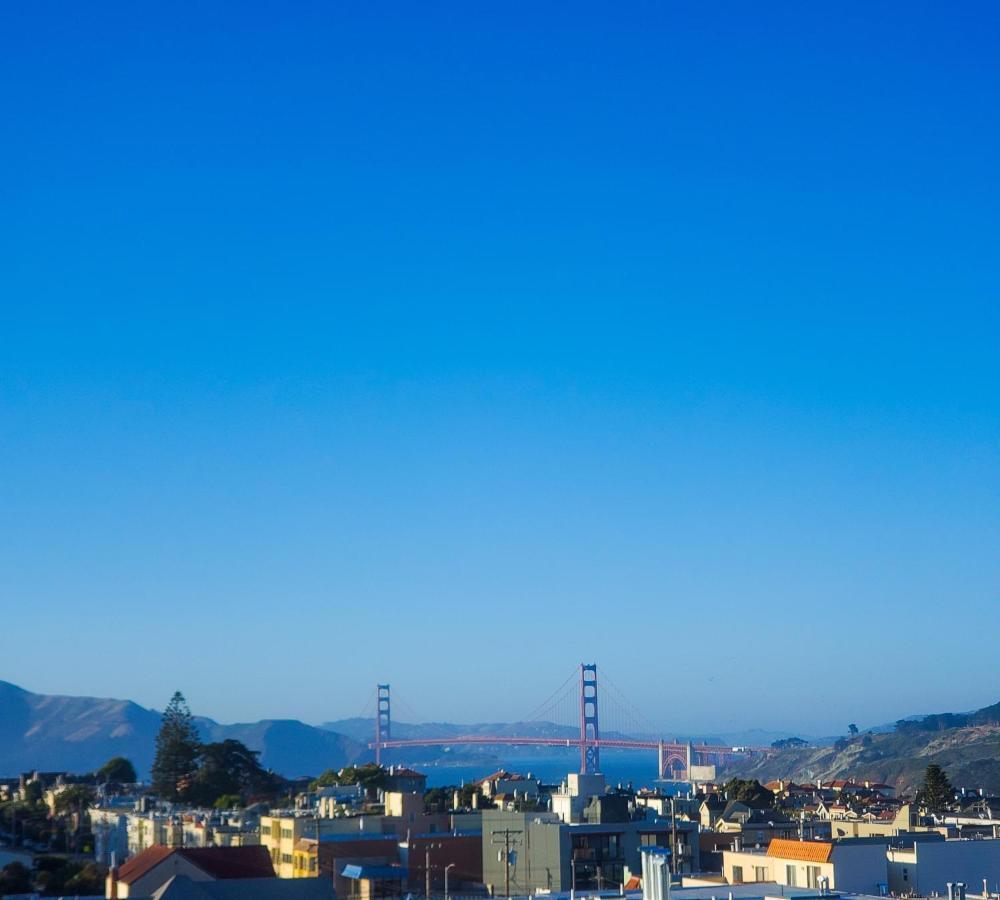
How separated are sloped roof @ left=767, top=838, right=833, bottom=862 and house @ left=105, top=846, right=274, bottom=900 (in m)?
11.3

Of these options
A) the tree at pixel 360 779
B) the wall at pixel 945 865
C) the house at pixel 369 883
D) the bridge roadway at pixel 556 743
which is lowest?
the house at pixel 369 883

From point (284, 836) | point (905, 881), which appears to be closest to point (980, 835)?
point (905, 881)

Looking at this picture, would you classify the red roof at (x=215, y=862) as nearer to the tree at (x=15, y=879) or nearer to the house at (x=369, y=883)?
the house at (x=369, y=883)

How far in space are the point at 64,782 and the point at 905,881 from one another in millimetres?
54962

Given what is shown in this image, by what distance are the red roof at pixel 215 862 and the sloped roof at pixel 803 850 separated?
1117cm

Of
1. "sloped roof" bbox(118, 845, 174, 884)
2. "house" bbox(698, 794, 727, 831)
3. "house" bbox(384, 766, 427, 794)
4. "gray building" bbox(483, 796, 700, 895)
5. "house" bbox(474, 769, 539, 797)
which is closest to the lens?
"sloped roof" bbox(118, 845, 174, 884)

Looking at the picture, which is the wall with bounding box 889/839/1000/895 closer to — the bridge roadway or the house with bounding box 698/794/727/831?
the house with bounding box 698/794/727/831

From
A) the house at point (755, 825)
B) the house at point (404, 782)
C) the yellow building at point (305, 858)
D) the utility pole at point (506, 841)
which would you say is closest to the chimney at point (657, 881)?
the utility pole at point (506, 841)

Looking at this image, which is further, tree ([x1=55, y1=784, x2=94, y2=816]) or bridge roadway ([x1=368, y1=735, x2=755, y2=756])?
bridge roadway ([x1=368, y1=735, x2=755, y2=756])

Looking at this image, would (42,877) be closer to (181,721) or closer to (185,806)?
(185,806)

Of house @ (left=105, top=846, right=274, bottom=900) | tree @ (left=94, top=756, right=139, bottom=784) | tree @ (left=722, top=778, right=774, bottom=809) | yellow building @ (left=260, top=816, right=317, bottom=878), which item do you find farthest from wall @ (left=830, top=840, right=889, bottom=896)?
tree @ (left=94, top=756, right=139, bottom=784)

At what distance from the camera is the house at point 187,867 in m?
34.0

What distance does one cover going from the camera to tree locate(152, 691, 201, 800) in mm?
69562

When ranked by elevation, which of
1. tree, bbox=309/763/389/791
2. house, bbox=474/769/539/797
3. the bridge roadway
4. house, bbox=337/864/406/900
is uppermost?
the bridge roadway
